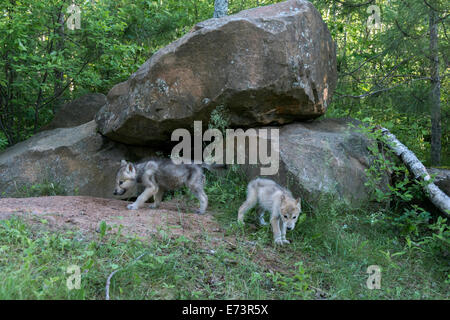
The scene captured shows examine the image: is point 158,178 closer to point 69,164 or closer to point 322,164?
point 69,164

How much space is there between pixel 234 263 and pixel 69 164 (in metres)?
4.61

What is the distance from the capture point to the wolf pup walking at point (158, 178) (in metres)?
6.41

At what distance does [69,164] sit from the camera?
25.4ft

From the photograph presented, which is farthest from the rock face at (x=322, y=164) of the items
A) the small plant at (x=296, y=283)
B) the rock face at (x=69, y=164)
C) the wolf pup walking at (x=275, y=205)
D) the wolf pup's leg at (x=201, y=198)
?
the rock face at (x=69, y=164)

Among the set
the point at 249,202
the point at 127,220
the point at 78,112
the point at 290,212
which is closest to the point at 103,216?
the point at 127,220

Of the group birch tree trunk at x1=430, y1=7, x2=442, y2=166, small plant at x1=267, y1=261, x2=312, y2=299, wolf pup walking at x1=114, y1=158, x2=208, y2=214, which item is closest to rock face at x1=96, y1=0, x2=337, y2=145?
wolf pup walking at x1=114, y1=158, x2=208, y2=214

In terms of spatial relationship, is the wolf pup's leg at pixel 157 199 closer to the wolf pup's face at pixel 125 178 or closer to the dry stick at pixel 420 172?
the wolf pup's face at pixel 125 178

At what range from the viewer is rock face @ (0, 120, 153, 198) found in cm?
754

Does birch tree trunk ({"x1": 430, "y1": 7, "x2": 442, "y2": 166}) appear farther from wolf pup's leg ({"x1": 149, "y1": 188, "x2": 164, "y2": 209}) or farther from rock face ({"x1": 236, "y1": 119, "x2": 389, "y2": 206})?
wolf pup's leg ({"x1": 149, "y1": 188, "x2": 164, "y2": 209})

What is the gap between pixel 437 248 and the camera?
5375 mm

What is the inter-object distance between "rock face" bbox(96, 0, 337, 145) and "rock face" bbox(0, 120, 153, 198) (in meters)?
0.84

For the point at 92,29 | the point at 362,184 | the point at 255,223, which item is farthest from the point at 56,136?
the point at 362,184

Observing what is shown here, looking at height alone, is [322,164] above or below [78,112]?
below
